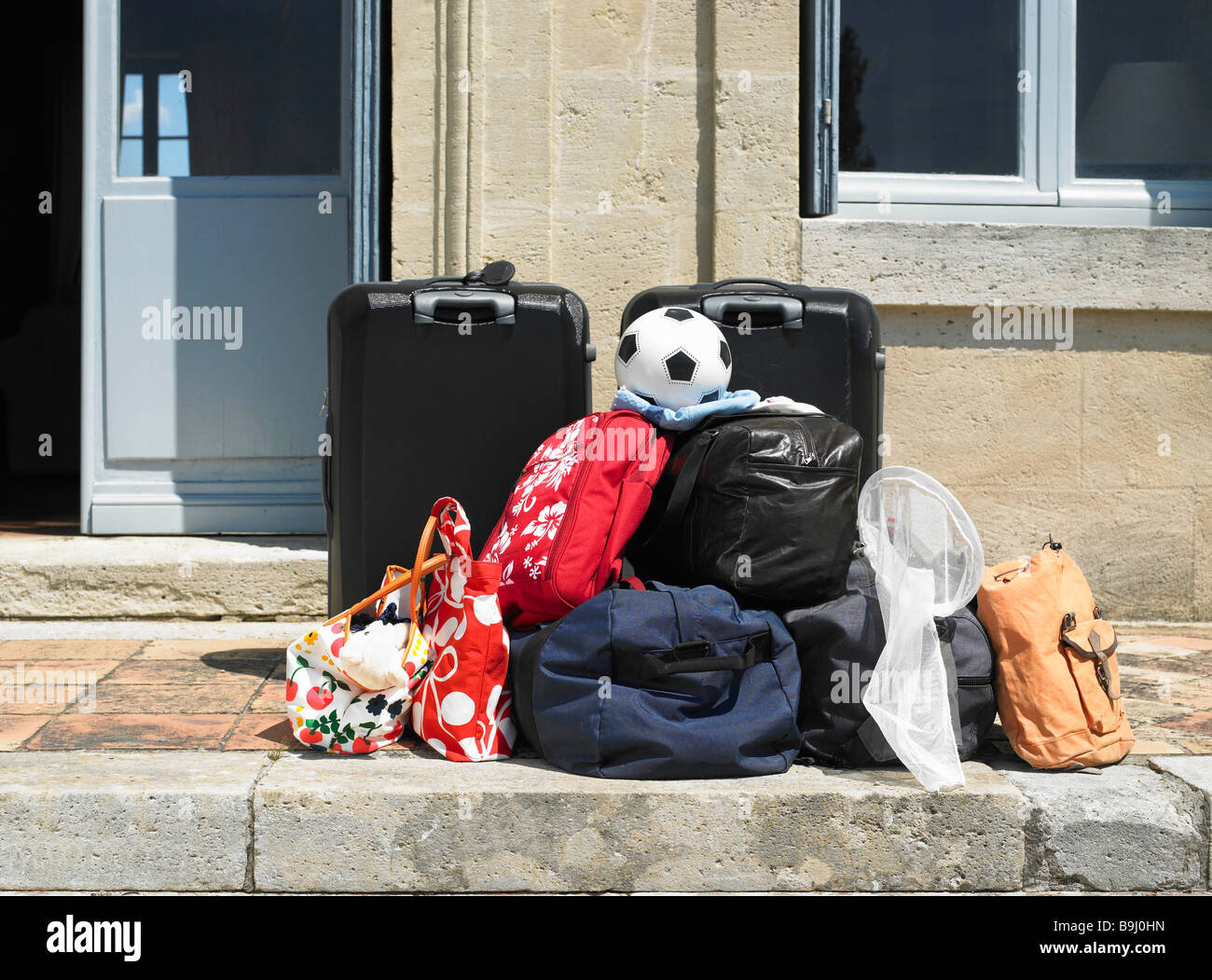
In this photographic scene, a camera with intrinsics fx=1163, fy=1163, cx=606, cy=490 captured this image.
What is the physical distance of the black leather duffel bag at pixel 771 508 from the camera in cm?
250

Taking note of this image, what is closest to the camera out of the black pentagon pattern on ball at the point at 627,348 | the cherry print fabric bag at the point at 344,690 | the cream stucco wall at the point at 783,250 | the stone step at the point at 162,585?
the cherry print fabric bag at the point at 344,690

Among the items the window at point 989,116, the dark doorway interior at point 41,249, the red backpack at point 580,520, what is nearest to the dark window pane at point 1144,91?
the window at point 989,116

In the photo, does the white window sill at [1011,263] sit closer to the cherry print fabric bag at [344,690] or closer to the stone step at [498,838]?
the cherry print fabric bag at [344,690]

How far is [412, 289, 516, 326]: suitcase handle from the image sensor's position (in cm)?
299

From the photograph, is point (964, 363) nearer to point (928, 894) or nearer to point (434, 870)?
point (928, 894)

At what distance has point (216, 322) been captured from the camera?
174 inches

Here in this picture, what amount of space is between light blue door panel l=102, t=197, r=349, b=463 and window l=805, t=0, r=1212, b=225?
2.07 meters

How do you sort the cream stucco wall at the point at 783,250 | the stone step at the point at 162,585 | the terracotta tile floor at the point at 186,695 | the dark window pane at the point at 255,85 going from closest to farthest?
the terracotta tile floor at the point at 186,695 → the stone step at the point at 162,585 → the cream stucco wall at the point at 783,250 → the dark window pane at the point at 255,85

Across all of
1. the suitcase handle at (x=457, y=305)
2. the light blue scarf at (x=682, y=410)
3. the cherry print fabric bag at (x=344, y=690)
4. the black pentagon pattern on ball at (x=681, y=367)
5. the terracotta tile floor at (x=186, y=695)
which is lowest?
the terracotta tile floor at (x=186, y=695)

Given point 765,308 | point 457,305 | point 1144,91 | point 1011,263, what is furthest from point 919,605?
point 1144,91

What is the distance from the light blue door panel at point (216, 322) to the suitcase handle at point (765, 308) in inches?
72.0

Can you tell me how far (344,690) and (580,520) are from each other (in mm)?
636

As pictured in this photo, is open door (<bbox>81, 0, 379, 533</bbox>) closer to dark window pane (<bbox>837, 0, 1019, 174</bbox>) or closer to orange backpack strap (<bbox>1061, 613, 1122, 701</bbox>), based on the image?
dark window pane (<bbox>837, 0, 1019, 174</bbox>)

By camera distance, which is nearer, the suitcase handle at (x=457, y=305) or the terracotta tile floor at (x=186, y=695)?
the terracotta tile floor at (x=186, y=695)
